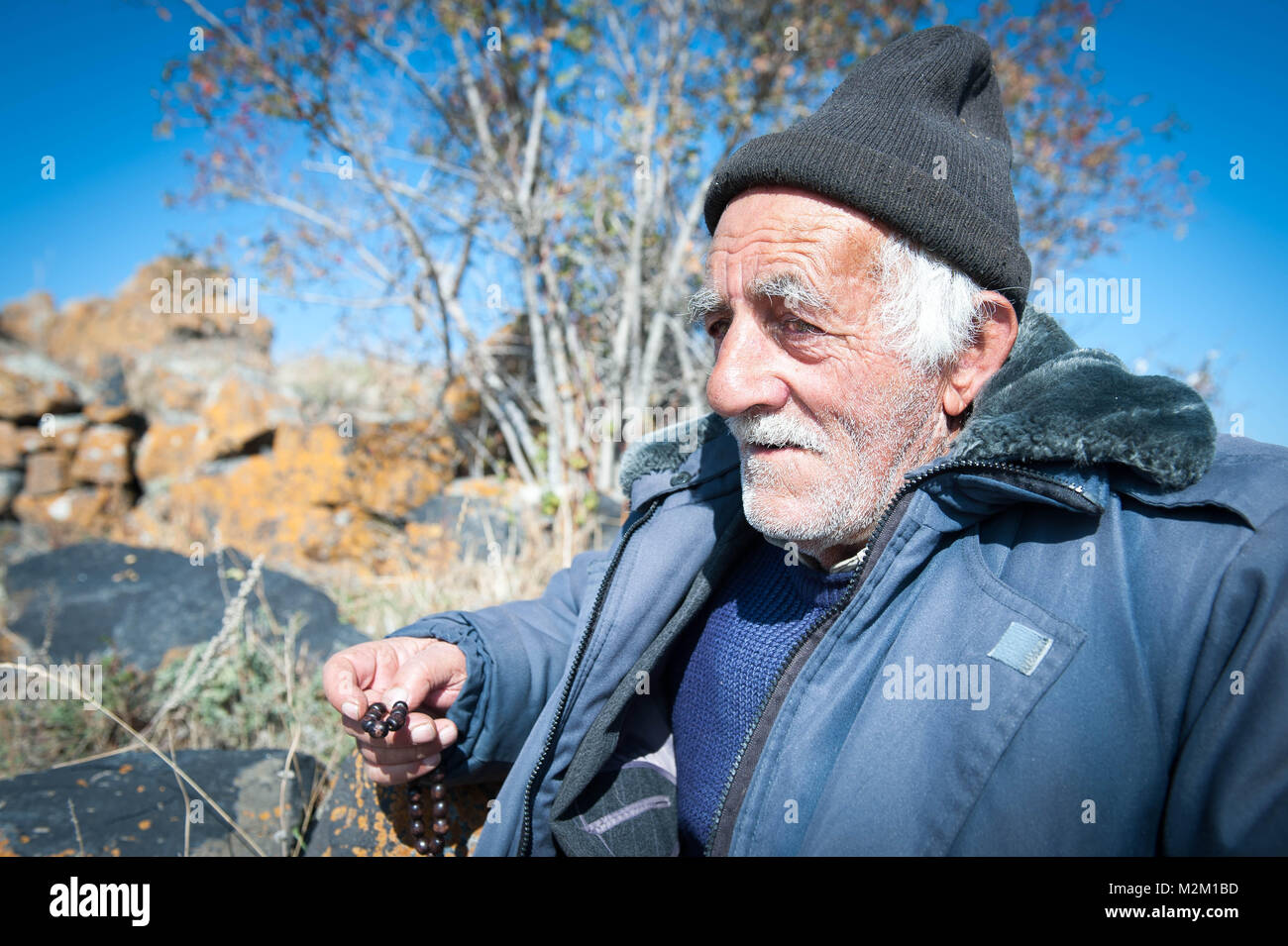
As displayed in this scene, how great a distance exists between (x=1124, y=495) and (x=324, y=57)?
5.76 m

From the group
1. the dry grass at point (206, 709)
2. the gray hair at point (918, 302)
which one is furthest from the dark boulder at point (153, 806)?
the gray hair at point (918, 302)

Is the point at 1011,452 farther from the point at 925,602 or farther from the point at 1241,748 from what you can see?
the point at 1241,748

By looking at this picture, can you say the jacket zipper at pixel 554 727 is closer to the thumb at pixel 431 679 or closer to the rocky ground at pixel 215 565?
the thumb at pixel 431 679

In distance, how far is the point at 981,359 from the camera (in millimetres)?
1572

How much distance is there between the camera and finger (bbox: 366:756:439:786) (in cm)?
168

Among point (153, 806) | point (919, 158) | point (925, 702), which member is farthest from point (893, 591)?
point (153, 806)

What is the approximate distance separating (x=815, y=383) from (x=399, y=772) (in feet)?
4.43

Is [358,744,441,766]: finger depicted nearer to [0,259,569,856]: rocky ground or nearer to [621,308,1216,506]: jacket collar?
[0,259,569,856]: rocky ground

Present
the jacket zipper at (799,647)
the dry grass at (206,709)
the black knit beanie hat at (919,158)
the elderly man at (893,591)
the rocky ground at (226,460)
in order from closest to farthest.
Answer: the elderly man at (893,591)
the jacket zipper at (799,647)
the black knit beanie hat at (919,158)
the dry grass at (206,709)
the rocky ground at (226,460)

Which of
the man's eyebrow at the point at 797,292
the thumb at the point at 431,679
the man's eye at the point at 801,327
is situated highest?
the man's eyebrow at the point at 797,292

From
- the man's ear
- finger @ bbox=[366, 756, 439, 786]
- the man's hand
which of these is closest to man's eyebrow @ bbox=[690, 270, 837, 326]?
the man's ear

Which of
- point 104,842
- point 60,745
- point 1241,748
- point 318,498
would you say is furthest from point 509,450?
point 1241,748

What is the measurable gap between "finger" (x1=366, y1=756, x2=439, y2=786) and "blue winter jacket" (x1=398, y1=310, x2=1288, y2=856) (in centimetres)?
42

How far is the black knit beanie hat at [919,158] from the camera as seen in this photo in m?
1.43
